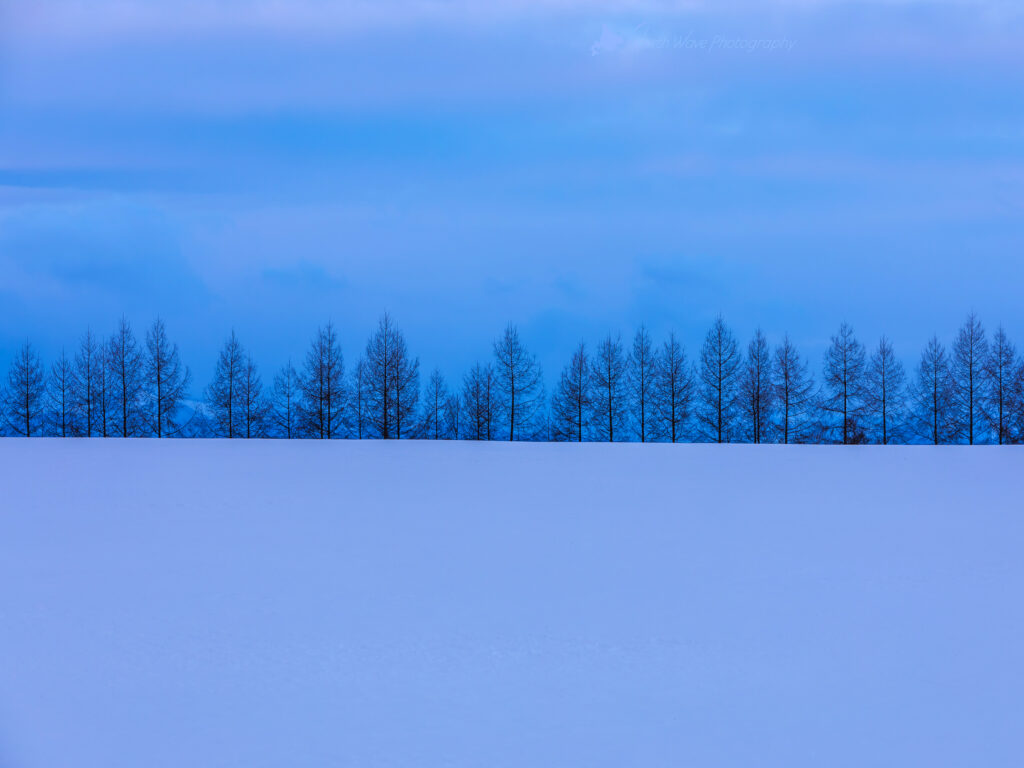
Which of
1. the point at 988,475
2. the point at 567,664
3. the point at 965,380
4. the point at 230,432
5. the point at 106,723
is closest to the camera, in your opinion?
the point at 106,723

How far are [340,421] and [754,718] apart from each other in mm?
25164

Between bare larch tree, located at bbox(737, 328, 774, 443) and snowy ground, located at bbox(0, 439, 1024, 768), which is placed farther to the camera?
bare larch tree, located at bbox(737, 328, 774, 443)

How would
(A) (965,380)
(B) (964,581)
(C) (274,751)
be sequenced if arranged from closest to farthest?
(C) (274,751)
(B) (964,581)
(A) (965,380)

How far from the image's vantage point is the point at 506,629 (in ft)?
17.7

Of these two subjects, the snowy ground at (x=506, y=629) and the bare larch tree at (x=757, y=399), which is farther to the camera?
the bare larch tree at (x=757, y=399)

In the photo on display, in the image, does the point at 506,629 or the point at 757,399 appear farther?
the point at 757,399

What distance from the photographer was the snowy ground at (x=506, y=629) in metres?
3.91

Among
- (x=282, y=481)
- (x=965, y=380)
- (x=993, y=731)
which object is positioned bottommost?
(x=993, y=731)

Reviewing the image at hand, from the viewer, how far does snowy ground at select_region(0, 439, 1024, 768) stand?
12.8 feet

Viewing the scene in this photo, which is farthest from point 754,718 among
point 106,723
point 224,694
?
point 106,723

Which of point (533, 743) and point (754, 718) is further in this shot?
point (754, 718)

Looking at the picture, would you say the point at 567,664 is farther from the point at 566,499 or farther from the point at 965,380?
the point at 965,380

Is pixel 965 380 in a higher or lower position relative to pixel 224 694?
higher

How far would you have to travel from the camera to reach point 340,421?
1118 inches
